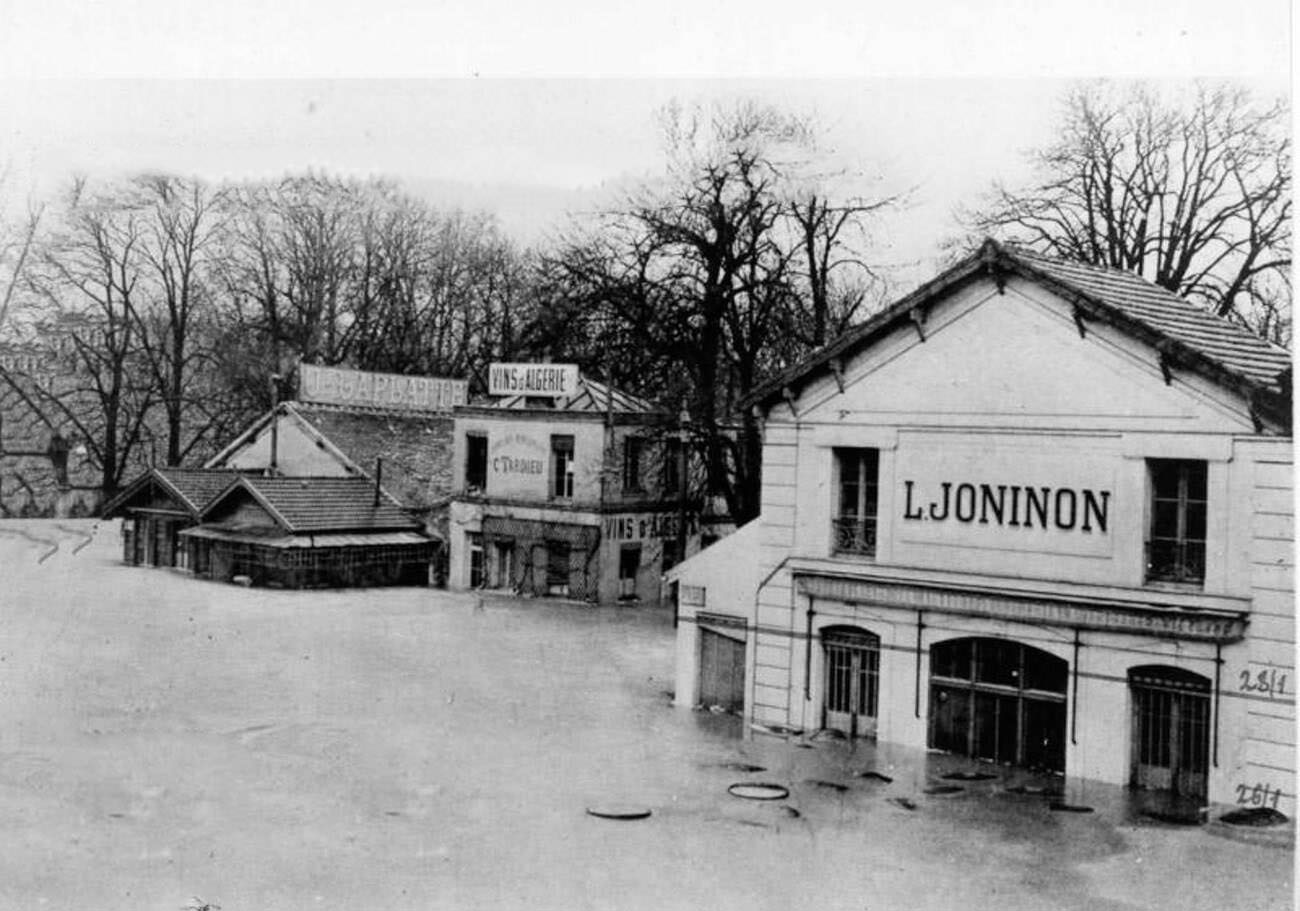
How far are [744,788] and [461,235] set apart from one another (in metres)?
11.5

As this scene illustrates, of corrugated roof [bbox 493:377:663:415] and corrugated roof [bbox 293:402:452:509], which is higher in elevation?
corrugated roof [bbox 493:377:663:415]

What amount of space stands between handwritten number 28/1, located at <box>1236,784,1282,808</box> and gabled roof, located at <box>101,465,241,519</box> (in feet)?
81.9

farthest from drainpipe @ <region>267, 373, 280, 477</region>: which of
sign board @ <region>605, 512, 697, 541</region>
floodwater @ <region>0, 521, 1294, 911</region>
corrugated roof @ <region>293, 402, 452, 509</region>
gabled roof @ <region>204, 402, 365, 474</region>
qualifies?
floodwater @ <region>0, 521, 1294, 911</region>

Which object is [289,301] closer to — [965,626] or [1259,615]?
[965,626]

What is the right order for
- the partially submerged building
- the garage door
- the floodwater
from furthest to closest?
the partially submerged building < the garage door < the floodwater

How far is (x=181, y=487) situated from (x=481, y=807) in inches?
850

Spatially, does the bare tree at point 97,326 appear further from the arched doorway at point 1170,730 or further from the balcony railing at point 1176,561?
the arched doorway at point 1170,730

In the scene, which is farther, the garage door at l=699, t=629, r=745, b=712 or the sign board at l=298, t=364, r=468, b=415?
the sign board at l=298, t=364, r=468, b=415

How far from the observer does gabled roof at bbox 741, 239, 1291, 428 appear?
13.5 meters

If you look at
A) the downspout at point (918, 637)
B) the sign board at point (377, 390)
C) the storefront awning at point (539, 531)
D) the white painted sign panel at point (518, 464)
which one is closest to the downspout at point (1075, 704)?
the downspout at point (918, 637)

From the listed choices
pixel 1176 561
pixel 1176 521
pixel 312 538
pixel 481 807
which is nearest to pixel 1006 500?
pixel 1176 521

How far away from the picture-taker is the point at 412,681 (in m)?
19.5

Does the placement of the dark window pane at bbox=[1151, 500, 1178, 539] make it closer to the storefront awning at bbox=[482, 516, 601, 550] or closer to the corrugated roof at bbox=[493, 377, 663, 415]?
the corrugated roof at bbox=[493, 377, 663, 415]

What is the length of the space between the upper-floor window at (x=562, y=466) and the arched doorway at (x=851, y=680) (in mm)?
13444
